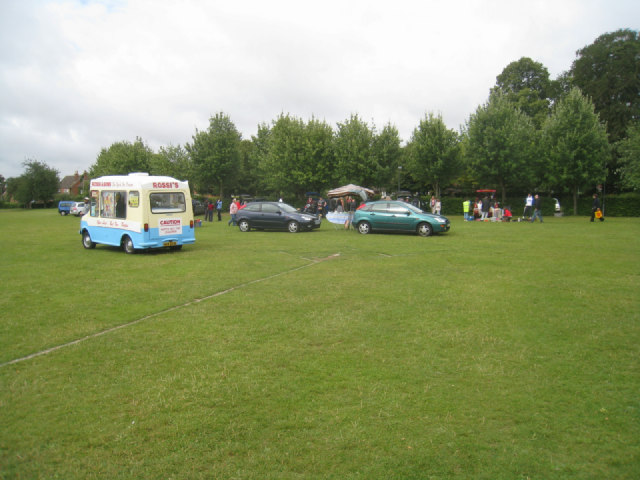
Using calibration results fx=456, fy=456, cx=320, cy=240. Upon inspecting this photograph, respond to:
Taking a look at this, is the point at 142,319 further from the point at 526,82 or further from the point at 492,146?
the point at 526,82

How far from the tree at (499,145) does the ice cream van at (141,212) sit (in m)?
30.2

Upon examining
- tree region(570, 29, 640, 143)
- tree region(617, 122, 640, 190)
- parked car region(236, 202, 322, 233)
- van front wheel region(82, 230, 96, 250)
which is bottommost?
van front wheel region(82, 230, 96, 250)

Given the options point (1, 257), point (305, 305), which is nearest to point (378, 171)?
point (1, 257)

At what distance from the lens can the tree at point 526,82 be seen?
2159 inches

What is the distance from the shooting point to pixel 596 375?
5.05 metres

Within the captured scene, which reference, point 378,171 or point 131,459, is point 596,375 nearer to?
point 131,459

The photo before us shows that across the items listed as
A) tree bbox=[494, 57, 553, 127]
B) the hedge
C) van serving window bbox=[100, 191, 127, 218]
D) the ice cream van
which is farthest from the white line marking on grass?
tree bbox=[494, 57, 553, 127]

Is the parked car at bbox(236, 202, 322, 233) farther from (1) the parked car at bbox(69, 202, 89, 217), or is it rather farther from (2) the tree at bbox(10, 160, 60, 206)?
(2) the tree at bbox(10, 160, 60, 206)

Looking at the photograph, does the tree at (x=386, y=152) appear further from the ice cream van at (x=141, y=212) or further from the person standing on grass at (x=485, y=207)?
the ice cream van at (x=141, y=212)

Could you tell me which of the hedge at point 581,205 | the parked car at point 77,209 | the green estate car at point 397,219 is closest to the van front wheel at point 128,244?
the green estate car at point 397,219

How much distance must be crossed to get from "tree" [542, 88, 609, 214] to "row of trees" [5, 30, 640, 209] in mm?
77

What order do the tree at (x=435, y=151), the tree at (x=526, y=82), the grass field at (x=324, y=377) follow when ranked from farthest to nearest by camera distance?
the tree at (x=526, y=82) → the tree at (x=435, y=151) → the grass field at (x=324, y=377)

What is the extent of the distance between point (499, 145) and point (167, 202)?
104ft

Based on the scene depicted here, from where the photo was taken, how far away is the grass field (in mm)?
3592
